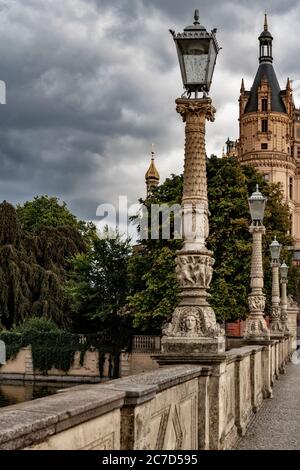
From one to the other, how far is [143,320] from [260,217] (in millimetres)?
23549

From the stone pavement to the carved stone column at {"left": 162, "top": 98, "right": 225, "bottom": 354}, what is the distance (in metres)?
2.94

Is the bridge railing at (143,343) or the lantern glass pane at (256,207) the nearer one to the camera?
the lantern glass pane at (256,207)

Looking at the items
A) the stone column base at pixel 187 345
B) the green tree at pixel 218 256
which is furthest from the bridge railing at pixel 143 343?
the stone column base at pixel 187 345

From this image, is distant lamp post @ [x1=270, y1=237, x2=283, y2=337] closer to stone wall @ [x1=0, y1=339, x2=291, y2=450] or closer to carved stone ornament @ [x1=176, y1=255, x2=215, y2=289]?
stone wall @ [x1=0, y1=339, x2=291, y2=450]

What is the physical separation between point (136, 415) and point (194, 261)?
5.17 m

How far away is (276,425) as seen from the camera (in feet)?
50.0

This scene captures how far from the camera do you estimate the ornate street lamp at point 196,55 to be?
1134cm

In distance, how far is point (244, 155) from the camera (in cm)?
9656

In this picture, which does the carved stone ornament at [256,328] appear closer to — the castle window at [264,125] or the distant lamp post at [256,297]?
the distant lamp post at [256,297]

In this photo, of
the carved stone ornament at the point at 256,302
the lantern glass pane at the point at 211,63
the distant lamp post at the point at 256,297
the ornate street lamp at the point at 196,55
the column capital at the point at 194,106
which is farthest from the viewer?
the carved stone ornament at the point at 256,302

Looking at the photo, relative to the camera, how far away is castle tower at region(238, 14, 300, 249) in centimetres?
9538

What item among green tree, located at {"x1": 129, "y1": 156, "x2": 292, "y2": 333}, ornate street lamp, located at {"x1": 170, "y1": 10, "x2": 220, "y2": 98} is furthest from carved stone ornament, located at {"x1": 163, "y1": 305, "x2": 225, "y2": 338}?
green tree, located at {"x1": 129, "y1": 156, "x2": 292, "y2": 333}

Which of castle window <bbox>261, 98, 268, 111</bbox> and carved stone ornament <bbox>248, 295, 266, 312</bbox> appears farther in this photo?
castle window <bbox>261, 98, 268, 111</bbox>
